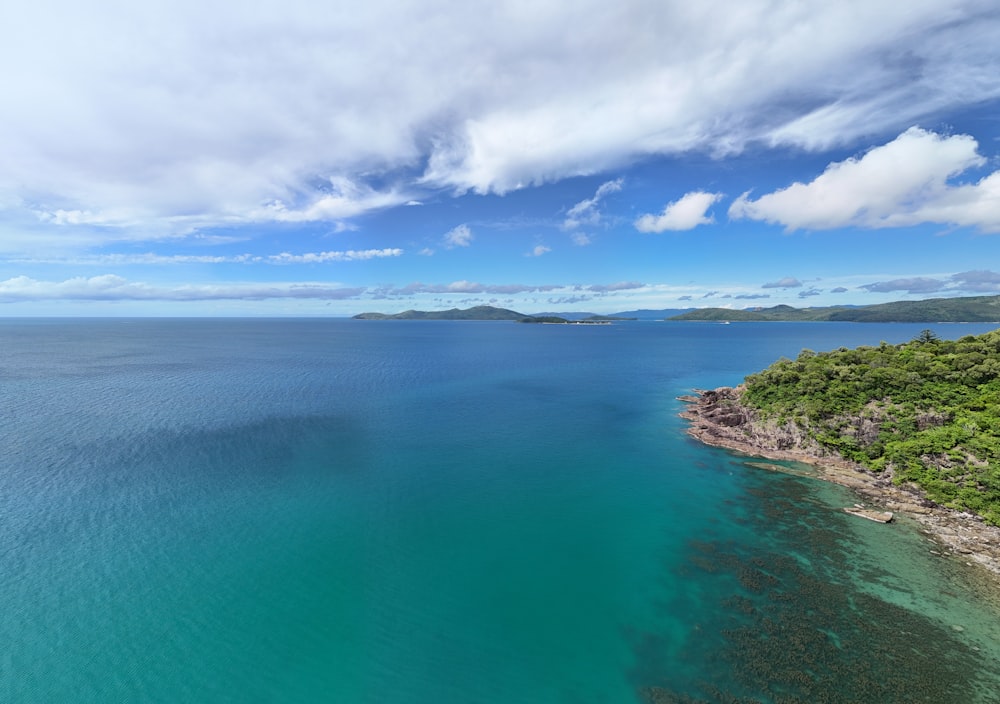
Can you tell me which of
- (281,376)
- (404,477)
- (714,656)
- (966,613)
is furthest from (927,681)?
(281,376)

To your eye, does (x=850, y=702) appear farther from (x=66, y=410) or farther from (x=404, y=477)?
(x=66, y=410)

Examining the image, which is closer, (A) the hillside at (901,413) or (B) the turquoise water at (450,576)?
(B) the turquoise water at (450,576)

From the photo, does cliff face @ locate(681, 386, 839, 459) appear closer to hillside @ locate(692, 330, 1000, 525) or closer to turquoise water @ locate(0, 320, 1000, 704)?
hillside @ locate(692, 330, 1000, 525)

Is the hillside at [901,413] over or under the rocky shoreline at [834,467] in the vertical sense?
over

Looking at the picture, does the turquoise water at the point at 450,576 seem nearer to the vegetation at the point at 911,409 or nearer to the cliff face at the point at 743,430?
the cliff face at the point at 743,430

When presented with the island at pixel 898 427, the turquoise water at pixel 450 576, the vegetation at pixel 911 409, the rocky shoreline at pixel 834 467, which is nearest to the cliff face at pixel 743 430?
the rocky shoreline at pixel 834 467

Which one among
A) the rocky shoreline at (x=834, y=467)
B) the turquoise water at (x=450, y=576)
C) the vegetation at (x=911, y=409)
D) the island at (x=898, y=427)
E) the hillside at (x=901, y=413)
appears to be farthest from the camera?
the hillside at (x=901, y=413)

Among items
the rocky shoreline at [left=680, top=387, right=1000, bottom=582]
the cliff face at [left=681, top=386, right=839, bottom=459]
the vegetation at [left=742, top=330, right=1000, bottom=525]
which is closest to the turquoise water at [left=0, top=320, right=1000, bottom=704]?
the rocky shoreline at [left=680, top=387, right=1000, bottom=582]
